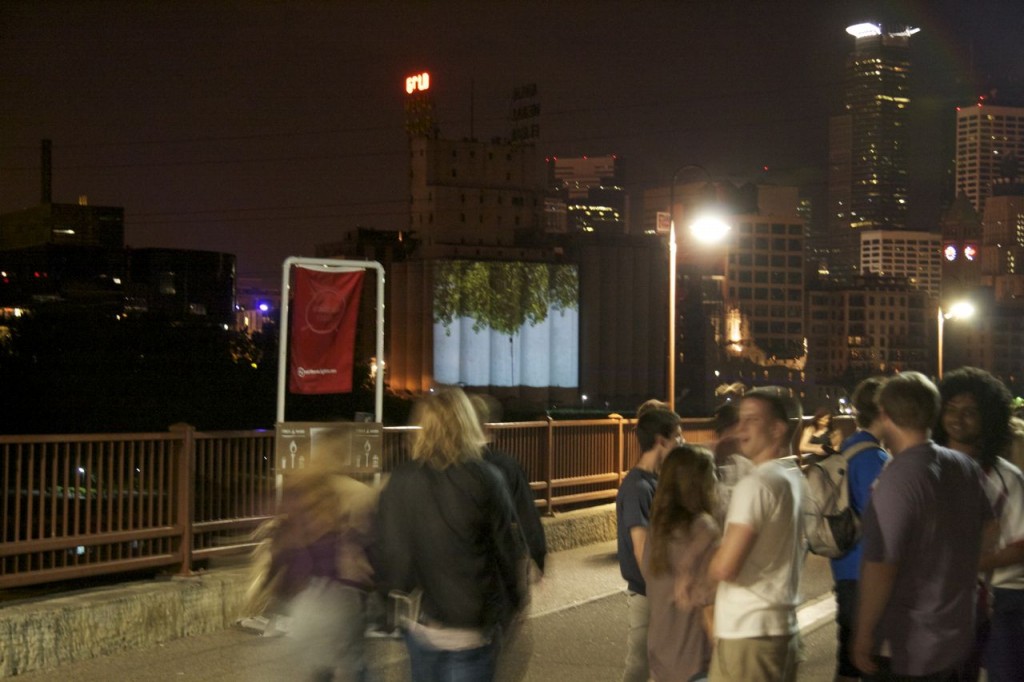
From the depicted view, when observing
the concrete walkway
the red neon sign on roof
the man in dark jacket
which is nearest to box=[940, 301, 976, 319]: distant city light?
the concrete walkway

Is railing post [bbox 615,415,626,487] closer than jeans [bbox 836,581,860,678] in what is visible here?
No

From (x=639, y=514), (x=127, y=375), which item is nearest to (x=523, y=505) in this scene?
(x=639, y=514)

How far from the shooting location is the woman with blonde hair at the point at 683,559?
17.3 feet

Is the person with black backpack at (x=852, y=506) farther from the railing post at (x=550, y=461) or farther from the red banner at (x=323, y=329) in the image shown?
the railing post at (x=550, y=461)

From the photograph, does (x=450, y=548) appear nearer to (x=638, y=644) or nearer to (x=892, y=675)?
(x=892, y=675)

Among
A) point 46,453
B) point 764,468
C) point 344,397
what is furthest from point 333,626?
point 344,397

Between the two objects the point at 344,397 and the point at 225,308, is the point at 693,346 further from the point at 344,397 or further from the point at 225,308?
the point at 344,397

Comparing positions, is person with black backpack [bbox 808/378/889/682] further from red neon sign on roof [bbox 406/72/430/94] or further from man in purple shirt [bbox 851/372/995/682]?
red neon sign on roof [bbox 406/72/430/94]

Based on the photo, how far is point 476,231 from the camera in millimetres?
135375

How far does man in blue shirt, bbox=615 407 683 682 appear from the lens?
21.1 feet

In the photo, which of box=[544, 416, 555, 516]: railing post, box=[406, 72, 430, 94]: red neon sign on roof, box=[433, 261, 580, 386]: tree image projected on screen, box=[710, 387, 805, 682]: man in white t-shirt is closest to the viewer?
box=[710, 387, 805, 682]: man in white t-shirt

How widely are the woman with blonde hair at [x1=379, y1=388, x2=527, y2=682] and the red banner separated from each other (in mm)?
6115

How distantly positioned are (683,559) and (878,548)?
1067 millimetres

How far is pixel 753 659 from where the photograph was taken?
4812mm
